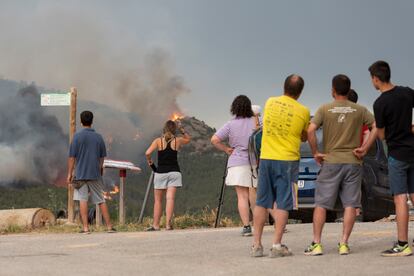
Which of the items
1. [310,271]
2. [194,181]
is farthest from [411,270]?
[194,181]

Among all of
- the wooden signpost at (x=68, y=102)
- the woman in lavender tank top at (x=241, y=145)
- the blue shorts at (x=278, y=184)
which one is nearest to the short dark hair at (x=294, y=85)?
the blue shorts at (x=278, y=184)

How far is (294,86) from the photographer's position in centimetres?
941

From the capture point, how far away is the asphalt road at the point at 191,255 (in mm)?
8758

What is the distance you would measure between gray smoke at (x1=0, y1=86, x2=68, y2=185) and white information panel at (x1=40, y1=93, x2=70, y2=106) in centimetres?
6584

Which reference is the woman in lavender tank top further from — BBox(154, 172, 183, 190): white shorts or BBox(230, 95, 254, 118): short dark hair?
BBox(154, 172, 183, 190): white shorts

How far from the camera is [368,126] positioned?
949 centimetres

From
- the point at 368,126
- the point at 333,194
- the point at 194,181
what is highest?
the point at 368,126

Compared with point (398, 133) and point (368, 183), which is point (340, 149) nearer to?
point (398, 133)

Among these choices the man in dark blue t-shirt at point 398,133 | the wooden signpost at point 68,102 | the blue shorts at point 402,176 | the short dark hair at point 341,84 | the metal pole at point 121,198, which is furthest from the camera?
the metal pole at point 121,198

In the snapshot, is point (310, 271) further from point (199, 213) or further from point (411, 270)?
point (199, 213)

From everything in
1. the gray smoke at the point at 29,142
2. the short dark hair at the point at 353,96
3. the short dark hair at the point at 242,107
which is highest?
the short dark hair at the point at 353,96

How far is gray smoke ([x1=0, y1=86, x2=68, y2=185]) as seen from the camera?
8506 cm

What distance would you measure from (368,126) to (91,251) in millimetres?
3587

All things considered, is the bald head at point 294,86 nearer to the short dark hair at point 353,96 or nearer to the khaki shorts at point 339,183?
the khaki shorts at point 339,183
